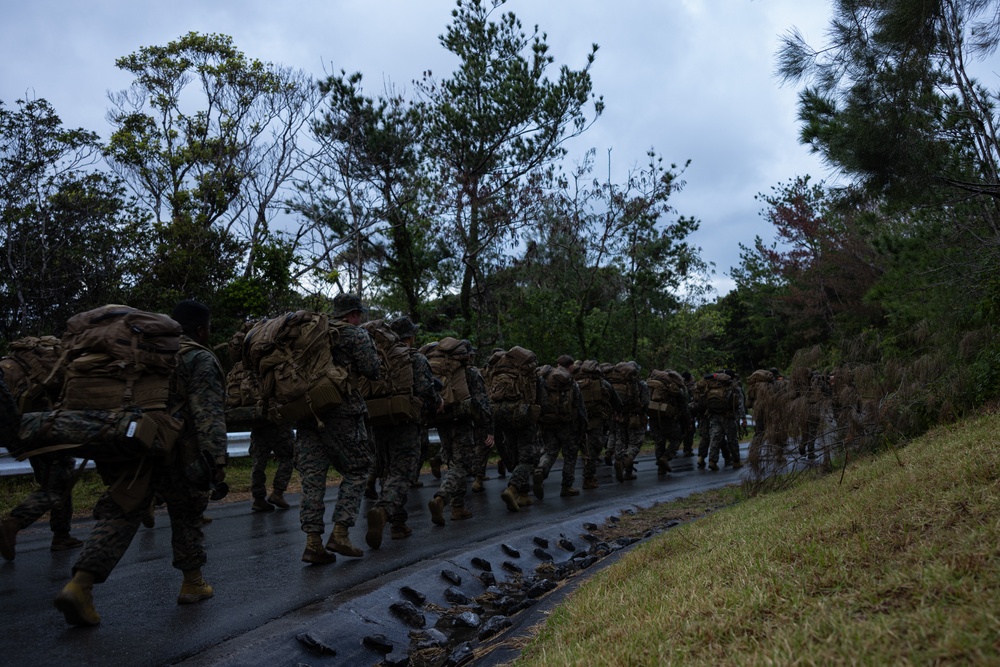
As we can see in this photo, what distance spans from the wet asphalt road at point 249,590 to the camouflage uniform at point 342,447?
0.50 m

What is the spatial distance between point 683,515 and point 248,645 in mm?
7053

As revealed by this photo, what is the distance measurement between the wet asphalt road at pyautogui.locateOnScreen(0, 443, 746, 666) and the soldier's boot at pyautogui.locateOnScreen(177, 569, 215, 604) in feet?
0.20

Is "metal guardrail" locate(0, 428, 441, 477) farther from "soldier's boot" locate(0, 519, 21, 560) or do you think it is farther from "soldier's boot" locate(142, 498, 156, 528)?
"soldier's boot" locate(142, 498, 156, 528)

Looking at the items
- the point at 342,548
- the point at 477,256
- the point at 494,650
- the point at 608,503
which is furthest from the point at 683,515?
the point at 477,256

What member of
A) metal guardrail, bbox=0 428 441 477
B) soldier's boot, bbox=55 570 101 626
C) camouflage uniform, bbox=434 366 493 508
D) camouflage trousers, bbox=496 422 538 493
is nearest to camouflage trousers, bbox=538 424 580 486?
camouflage trousers, bbox=496 422 538 493

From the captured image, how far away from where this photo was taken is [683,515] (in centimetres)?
1069

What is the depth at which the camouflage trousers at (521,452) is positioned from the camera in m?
11.5

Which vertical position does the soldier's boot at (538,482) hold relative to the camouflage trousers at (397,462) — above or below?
below

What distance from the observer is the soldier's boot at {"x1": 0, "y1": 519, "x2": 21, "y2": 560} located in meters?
6.97

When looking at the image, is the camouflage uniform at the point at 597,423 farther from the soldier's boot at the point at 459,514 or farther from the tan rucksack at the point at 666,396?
the soldier's boot at the point at 459,514

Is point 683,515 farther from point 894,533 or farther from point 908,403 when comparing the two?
point 894,533

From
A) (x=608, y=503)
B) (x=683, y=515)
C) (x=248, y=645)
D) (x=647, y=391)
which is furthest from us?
(x=647, y=391)

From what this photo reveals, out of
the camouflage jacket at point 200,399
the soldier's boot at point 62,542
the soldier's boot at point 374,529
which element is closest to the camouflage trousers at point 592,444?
the soldier's boot at point 374,529

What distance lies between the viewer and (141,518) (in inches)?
219
